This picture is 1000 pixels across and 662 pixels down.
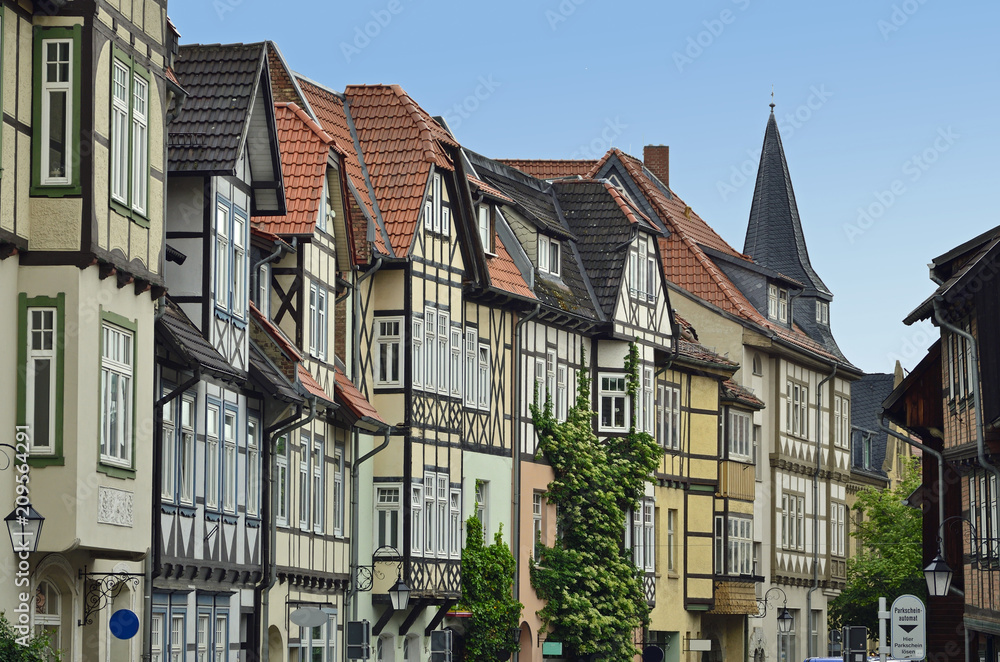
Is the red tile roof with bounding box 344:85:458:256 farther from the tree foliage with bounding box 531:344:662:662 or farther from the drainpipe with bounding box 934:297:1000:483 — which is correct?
the drainpipe with bounding box 934:297:1000:483

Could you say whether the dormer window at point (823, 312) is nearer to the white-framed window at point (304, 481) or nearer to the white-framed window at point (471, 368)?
the white-framed window at point (471, 368)

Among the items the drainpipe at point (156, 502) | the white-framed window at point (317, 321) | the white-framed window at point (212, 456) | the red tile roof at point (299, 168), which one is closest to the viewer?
the drainpipe at point (156, 502)

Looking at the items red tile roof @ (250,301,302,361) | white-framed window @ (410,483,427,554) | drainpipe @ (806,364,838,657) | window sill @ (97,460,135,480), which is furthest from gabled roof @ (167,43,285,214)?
drainpipe @ (806,364,838,657)

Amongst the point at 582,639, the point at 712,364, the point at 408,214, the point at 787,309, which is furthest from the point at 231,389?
the point at 787,309

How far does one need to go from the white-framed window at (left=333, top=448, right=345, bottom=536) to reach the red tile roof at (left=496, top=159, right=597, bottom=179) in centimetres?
2386

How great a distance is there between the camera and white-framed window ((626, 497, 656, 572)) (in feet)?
163

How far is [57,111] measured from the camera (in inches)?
821

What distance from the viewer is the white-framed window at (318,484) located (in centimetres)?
3381

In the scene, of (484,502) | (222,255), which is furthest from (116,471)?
(484,502)

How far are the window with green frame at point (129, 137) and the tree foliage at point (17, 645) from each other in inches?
209

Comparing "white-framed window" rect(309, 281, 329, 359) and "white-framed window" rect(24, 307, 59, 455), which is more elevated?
"white-framed window" rect(309, 281, 329, 359)

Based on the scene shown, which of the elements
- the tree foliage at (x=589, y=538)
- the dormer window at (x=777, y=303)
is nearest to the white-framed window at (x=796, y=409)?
the dormer window at (x=777, y=303)

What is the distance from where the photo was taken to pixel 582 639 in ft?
151

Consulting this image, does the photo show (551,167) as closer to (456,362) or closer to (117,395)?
(456,362)
